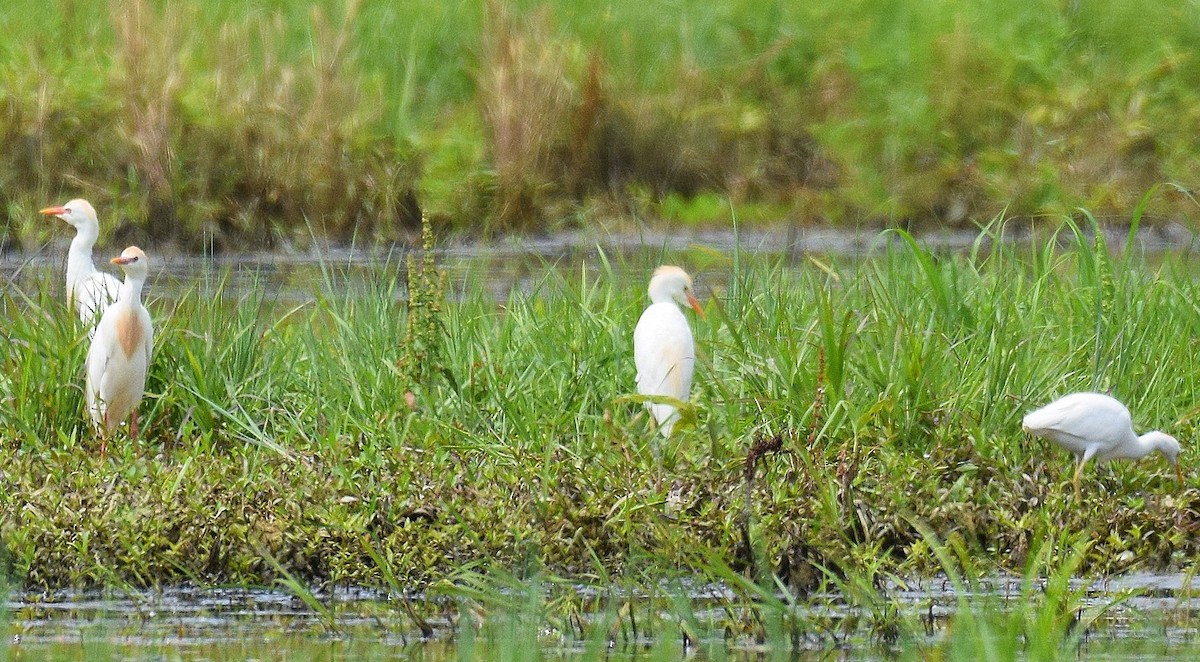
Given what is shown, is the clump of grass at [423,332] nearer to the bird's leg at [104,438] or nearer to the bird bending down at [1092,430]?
the bird's leg at [104,438]

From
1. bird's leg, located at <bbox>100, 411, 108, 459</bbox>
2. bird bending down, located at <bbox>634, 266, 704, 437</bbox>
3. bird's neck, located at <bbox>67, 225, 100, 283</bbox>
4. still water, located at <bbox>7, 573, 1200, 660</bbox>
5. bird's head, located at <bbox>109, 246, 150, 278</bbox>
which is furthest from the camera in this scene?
bird's neck, located at <bbox>67, 225, 100, 283</bbox>

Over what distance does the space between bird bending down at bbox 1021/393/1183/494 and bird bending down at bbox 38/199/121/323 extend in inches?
120

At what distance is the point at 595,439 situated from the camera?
538cm

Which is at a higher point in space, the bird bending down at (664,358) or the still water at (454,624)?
the bird bending down at (664,358)

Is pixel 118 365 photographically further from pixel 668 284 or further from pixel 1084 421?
pixel 1084 421

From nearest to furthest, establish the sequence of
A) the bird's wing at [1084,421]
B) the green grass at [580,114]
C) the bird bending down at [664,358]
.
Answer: the bird's wing at [1084,421] < the bird bending down at [664,358] < the green grass at [580,114]

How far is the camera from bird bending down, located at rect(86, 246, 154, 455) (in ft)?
18.2

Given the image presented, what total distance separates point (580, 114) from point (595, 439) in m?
7.23

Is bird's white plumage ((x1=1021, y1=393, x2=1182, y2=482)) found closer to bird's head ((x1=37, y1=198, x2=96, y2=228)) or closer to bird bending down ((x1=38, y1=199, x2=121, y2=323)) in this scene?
bird bending down ((x1=38, y1=199, x2=121, y2=323))

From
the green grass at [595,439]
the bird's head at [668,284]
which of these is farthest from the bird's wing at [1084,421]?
the bird's head at [668,284]

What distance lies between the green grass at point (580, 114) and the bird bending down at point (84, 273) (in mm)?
3067

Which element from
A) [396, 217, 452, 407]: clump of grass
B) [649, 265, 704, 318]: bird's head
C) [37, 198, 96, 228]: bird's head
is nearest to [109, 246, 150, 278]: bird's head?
[396, 217, 452, 407]: clump of grass

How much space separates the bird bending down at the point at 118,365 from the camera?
218 inches

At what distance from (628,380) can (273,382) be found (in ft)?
3.71
